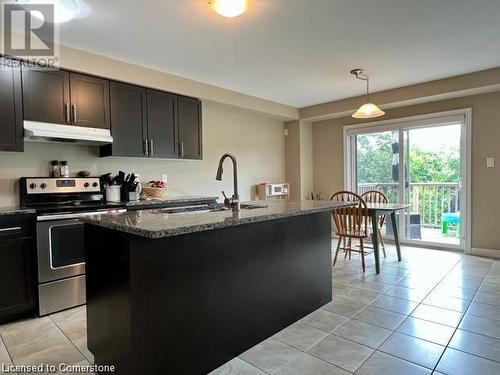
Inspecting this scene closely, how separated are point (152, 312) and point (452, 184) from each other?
14.8 feet

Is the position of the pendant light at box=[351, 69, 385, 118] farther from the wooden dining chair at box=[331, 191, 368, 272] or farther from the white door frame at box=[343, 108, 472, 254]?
the white door frame at box=[343, 108, 472, 254]

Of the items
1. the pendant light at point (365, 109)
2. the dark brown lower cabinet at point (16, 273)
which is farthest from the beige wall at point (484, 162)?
the dark brown lower cabinet at point (16, 273)

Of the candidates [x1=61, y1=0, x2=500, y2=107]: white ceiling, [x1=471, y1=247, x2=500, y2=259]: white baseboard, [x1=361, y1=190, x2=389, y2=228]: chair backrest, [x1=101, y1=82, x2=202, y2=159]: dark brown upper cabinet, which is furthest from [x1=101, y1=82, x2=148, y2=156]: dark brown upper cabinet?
[x1=471, y1=247, x2=500, y2=259]: white baseboard

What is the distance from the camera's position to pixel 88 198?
326 centimetres

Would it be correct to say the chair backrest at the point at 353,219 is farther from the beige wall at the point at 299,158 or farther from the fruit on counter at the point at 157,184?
the fruit on counter at the point at 157,184

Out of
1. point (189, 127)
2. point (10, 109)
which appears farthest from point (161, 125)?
point (10, 109)

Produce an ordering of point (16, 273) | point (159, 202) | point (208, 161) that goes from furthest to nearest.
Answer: point (208, 161)
point (159, 202)
point (16, 273)

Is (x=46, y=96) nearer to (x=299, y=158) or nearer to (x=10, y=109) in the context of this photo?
(x=10, y=109)

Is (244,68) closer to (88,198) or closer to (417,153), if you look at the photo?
(88,198)

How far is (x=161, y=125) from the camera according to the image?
3678 millimetres

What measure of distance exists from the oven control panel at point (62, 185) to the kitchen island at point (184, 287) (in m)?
1.49

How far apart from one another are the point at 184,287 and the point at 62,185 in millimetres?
2121

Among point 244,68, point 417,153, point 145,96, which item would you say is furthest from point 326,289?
point 417,153

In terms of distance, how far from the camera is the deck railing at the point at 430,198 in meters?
4.52
